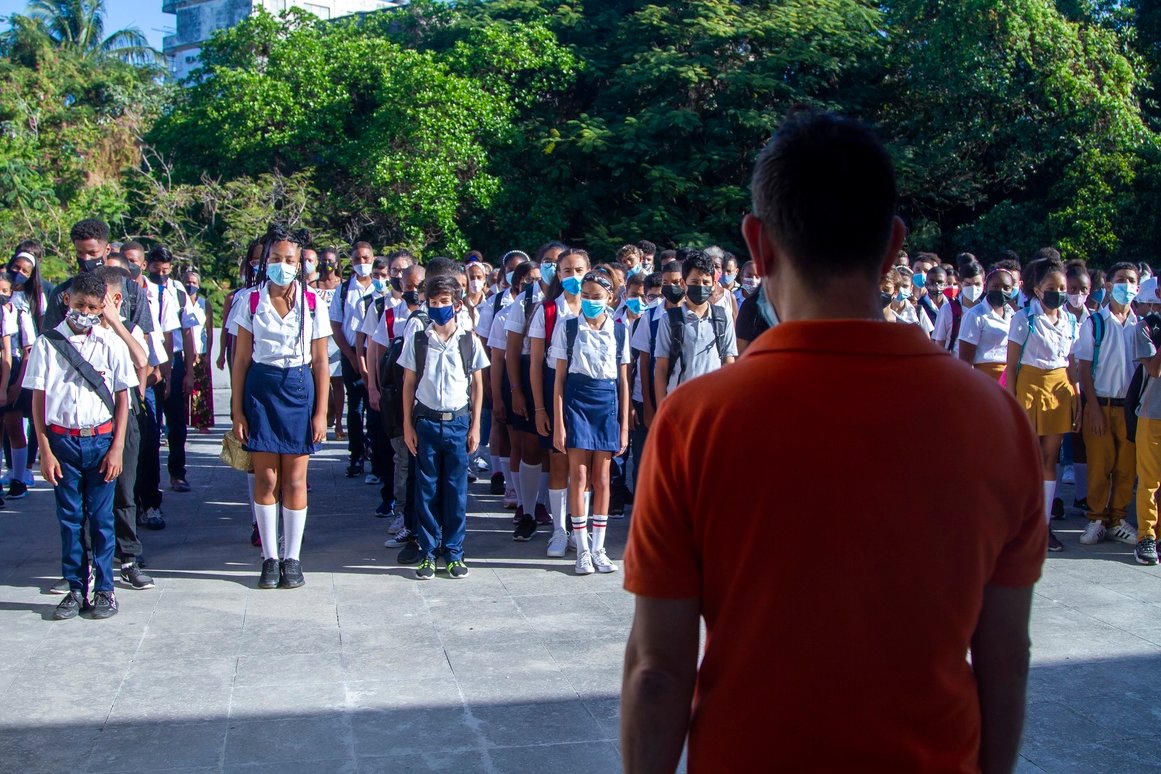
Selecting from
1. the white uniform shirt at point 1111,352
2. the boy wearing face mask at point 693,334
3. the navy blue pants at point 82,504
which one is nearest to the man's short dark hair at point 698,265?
the boy wearing face mask at point 693,334

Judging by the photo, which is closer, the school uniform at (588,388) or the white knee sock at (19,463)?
the school uniform at (588,388)

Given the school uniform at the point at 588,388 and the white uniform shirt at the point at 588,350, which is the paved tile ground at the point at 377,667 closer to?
the school uniform at the point at 588,388

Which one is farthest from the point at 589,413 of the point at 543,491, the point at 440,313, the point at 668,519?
the point at 668,519

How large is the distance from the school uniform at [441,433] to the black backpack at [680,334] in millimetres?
1297

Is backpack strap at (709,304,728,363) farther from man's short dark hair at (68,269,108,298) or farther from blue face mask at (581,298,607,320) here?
man's short dark hair at (68,269,108,298)

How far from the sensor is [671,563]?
1.81 m

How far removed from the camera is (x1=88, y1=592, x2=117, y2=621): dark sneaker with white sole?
629cm

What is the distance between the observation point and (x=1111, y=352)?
8.29m

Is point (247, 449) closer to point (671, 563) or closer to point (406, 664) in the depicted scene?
point (406, 664)

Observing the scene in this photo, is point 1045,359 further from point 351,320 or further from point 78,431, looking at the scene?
point 78,431

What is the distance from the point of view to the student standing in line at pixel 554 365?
298 inches

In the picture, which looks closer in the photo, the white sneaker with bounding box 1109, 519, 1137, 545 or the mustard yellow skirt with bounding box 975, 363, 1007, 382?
the white sneaker with bounding box 1109, 519, 1137, 545

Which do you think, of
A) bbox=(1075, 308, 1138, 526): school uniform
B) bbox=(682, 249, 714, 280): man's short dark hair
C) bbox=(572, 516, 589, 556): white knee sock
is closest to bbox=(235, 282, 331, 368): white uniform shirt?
bbox=(572, 516, 589, 556): white knee sock

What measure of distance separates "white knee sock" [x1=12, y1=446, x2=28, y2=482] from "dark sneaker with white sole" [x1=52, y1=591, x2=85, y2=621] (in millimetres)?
3945
